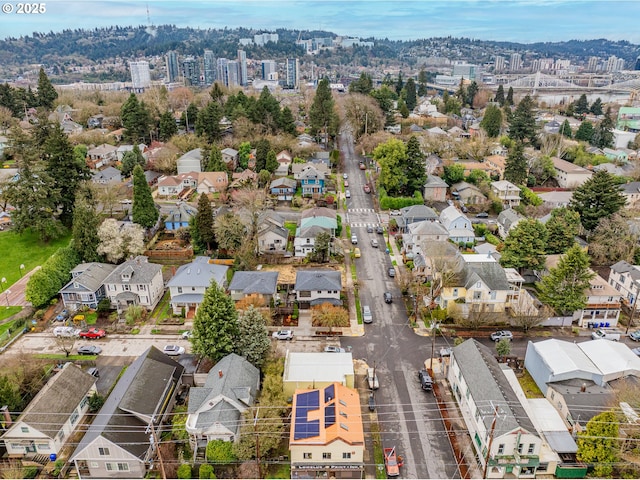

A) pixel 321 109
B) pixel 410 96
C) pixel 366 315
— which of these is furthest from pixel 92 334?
pixel 410 96

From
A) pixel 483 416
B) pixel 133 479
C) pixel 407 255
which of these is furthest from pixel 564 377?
pixel 133 479

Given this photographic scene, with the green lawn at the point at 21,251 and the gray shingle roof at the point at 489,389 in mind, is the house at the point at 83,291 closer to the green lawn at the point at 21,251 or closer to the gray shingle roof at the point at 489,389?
the green lawn at the point at 21,251

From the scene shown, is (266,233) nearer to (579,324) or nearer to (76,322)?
(76,322)

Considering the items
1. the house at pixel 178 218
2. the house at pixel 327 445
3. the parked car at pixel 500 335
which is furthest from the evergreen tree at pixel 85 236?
the parked car at pixel 500 335

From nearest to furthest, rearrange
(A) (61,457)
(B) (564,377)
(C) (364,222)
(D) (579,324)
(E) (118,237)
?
1. (A) (61,457)
2. (B) (564,377)
3. (D) (579,324)
4. (E) (118,237)
5. (C) (364,222)

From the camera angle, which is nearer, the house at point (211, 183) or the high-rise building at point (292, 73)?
the house at point (211, 183)

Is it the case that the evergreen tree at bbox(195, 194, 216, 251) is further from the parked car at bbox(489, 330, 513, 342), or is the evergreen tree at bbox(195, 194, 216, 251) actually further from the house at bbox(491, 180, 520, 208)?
the house at bbox(491, 180, 520, 208)
